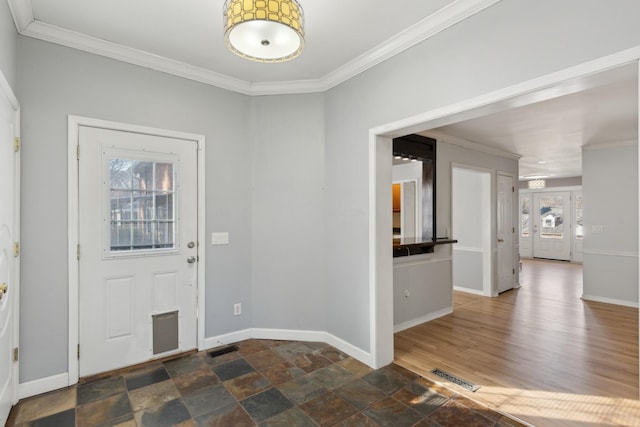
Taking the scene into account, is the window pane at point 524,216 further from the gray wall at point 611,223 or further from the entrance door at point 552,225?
the gray wall at point 611,223

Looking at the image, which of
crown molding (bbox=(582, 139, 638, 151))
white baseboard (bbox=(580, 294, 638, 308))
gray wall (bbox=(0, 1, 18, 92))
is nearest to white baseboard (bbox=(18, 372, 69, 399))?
gray wall (bbox=(0, 1, 18, 92))

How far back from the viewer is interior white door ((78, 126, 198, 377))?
103 inches

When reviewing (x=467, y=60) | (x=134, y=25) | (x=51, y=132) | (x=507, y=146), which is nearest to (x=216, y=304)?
(x=51, y=132)

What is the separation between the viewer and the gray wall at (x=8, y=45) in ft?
6.18

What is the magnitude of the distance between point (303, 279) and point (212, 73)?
7.33ft

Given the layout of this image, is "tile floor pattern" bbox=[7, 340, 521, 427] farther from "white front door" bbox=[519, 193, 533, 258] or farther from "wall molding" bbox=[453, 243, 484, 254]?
"white front door" bbox=[519, 193, 533, 258]

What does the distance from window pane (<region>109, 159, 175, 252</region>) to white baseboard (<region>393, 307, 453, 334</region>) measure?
2662 mm

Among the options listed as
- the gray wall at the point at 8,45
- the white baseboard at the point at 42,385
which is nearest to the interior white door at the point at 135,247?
the white baseboard at the point at 42,385

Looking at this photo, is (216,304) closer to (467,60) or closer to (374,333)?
(374,333)

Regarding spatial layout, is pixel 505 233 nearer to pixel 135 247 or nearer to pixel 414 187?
pixel 414 187

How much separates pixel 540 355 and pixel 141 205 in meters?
3.97

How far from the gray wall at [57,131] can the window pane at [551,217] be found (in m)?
10.4

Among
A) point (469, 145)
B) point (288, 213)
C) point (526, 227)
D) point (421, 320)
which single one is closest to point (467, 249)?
point (469, 145)

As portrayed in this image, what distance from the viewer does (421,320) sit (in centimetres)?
412
